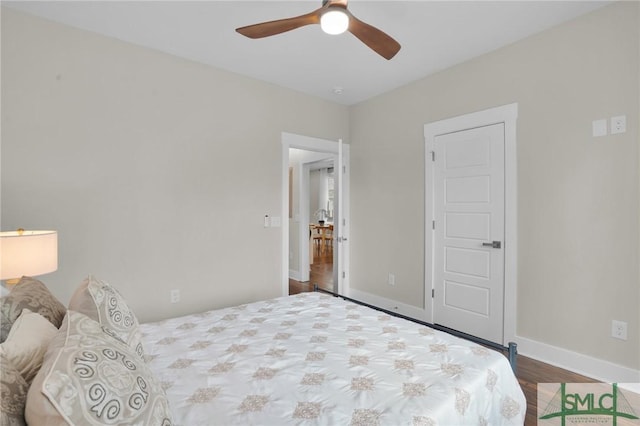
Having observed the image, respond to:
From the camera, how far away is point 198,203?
3.14m

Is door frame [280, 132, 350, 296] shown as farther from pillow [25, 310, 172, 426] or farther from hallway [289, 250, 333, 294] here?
pillow [25, 310, 172, 426]

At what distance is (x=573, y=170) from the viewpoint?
246 cm

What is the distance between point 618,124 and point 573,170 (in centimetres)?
39

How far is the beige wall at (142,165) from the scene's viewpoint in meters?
2.38

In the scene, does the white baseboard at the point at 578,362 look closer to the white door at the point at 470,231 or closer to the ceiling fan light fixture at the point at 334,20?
the white door at the point at 470,231

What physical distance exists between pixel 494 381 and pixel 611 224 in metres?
1.74

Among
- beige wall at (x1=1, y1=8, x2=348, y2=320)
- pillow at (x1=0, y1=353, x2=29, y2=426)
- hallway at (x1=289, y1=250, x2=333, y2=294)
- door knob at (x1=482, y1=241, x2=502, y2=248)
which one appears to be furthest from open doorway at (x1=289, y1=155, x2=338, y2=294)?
pillow at (x1=0, y1=353, x2=29, y2=426)

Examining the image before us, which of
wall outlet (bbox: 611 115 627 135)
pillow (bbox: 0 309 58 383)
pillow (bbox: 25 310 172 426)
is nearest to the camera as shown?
pillow (bbox: 25 310 172 426)

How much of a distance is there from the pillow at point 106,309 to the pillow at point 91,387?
27cm

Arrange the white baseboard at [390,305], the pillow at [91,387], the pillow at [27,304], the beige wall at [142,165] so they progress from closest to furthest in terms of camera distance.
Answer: the pillow at [91,387] < the pillow at [27,304] < the beige wall at [142,165] < the white baseboard at [390,305]

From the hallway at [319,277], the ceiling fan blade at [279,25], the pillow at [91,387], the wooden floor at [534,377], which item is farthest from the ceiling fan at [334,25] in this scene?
the hallway at [319,277]

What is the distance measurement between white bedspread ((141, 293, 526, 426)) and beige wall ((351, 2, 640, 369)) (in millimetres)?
1457

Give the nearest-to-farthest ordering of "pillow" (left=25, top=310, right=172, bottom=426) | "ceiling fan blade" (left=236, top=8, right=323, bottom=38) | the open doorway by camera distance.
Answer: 1. "pillow" (left=25, top=310, right=172, bottom=426)
2. "ceiling fan blade" (left=236, top=8, right=323, bottom=38)
3. the open doorway

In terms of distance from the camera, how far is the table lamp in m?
1.73
